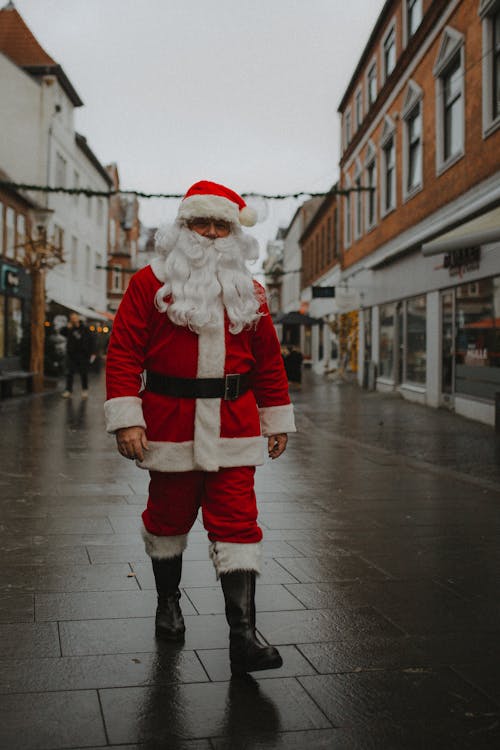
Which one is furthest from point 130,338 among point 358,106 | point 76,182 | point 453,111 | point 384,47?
point 76,182

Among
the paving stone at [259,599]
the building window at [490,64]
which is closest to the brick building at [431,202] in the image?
the building window at [490,64]

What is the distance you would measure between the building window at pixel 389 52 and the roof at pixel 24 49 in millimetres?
14779

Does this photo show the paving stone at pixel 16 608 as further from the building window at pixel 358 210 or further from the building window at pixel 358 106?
the building window at pixel 358 106

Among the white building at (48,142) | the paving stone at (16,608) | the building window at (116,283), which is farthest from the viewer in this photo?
the building window at (116,283)

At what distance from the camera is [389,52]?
934 inches

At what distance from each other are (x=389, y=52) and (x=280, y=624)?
74.4ft

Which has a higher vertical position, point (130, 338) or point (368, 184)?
point (368, 184)

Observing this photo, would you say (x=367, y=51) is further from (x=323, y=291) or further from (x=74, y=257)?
(x=74, y=257)

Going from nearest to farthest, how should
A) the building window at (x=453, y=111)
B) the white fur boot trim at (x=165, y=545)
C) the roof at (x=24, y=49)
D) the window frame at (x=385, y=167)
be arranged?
the white fur boot trim at (x=165, y=545)
the building window at (x=453, y=111)
the window frame at (x=385, y=167)
the roof at (x=24, y=49)

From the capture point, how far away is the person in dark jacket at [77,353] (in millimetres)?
18797

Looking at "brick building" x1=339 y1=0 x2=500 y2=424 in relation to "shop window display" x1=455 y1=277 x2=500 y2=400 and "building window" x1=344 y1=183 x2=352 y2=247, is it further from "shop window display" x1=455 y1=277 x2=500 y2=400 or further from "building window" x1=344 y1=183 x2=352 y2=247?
"building window" x1=344 y1=183 x2=352 y2=247

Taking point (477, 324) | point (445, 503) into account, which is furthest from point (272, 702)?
point (477, 324)

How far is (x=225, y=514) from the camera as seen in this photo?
3332mm

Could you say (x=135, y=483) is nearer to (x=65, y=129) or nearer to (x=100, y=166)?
(x=65, y=129)
